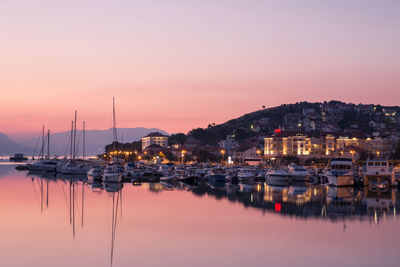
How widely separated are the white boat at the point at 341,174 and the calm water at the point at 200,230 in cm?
867

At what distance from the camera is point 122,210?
4103 cm

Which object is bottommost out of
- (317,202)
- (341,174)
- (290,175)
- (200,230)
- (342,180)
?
(200,230)

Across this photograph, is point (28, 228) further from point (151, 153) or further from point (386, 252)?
point (151, 153)

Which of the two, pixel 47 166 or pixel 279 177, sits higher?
pixel 47 166

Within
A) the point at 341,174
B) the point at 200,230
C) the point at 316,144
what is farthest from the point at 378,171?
the point at 316,144

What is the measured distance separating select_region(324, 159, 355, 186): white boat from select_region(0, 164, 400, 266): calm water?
867 cm

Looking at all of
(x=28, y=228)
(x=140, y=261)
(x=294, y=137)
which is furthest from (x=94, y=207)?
(x=294, y=137)

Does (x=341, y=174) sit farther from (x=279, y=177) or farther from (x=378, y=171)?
(x=279, y=177)

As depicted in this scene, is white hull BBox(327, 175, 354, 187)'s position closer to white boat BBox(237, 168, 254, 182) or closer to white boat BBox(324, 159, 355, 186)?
white boat BBox(324, 159, 355, 186)

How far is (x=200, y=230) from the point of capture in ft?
104

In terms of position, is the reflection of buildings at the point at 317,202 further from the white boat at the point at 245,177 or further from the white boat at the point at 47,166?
the white boat at the point at 47,166

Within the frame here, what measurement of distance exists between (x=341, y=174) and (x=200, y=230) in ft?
110

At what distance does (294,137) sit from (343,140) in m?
14.3

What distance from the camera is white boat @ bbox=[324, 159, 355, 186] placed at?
60844 millimetres
